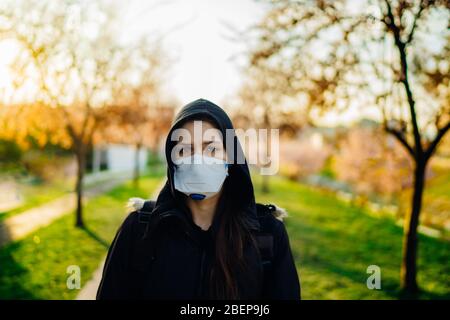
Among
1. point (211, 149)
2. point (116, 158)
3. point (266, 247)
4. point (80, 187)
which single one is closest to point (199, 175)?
point (211, 149)

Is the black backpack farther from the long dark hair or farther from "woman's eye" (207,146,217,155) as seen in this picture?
"woman's eye" (207,146,217,155)

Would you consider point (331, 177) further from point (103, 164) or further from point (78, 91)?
point (78, 91)

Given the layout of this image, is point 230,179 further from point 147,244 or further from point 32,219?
point 32,219

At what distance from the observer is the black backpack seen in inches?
83.7

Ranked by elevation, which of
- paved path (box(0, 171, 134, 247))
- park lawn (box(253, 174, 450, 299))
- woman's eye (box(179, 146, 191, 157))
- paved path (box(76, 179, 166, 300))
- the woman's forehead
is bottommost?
park lawn (box(253, 174, 450, 299))

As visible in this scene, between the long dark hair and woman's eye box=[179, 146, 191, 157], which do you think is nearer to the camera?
the long dark hair

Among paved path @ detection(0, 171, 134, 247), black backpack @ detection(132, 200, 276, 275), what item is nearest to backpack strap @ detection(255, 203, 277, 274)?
black backpack @ detection(132, 200, 276, 275)

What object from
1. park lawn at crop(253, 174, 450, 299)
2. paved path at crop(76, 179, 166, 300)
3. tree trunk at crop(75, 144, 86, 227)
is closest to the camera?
paved path at crop(76, 179, 166, 300)

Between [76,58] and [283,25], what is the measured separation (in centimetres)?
518

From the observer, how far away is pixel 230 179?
241cm

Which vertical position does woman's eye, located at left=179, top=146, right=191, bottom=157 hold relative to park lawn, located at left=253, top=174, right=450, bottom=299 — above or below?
above

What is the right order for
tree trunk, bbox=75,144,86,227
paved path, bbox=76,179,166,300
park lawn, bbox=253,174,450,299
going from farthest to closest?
1. tree trunk, bbox=75,144,86,227
2. park lawn, bbox=253,174,450,299
3. paved path, bbox=76,179,166,300

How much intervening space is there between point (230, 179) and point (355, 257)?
7.33 m
